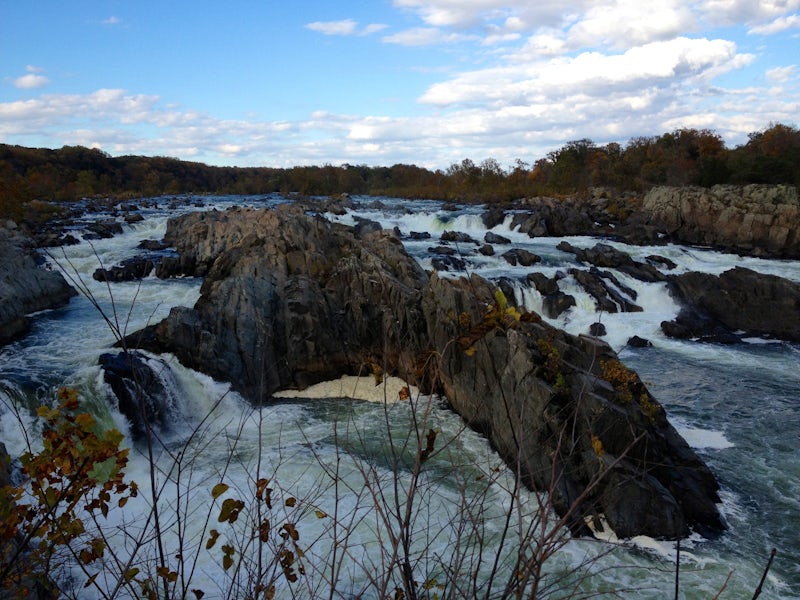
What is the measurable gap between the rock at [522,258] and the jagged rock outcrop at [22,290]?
61.1ft

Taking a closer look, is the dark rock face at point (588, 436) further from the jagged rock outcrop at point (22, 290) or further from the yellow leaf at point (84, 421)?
the jagged rock outcrop at point (22, 290)

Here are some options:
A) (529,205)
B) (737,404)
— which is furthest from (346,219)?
(737,404)

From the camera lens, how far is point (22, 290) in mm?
17609

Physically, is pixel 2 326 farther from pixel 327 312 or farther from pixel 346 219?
pixel 346 219

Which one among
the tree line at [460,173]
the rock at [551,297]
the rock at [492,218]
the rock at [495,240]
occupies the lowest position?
the rock at [551,297]

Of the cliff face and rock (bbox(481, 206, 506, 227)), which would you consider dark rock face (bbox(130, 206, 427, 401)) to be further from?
the cliff face

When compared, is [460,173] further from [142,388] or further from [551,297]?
[142,388]

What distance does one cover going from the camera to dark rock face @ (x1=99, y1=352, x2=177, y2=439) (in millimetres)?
12125

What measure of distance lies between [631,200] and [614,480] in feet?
137

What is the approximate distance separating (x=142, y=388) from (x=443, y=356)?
8650 millimetres

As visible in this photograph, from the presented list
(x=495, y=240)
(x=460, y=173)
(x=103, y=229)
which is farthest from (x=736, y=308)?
(x=460, y=173)

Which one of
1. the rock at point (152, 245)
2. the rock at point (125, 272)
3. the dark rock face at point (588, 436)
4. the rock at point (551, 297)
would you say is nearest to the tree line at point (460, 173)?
the rock at point (152, 245)

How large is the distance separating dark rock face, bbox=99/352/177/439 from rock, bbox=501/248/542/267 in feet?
57.9

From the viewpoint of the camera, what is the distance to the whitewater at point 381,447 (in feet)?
25.3
